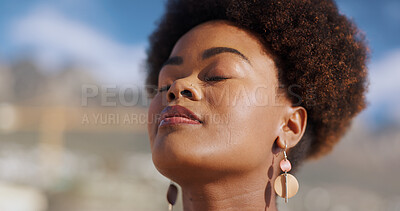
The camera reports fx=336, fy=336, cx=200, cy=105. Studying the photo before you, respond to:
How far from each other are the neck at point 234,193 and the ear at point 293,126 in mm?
229

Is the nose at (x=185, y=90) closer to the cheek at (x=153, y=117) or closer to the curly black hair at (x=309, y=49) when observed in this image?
the cheek at (x=153, y=117)

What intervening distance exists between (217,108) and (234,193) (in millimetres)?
438

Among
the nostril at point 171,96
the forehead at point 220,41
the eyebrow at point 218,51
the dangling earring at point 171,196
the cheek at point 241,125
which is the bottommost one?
the dangling earring at point 171,196

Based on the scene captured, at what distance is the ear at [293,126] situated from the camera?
1.83 metres

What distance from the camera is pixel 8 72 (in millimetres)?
17922

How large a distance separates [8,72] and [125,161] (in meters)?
11.8

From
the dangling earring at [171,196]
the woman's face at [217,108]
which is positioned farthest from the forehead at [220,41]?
the dangling earring at [171,196]

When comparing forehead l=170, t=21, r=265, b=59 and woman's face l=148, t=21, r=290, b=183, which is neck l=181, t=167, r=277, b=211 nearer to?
woman's face l=148, t=21, r=290, b=183

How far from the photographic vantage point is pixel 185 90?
5.54 ft

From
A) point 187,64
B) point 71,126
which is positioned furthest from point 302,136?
point 71,126

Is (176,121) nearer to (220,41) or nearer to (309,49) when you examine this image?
(220,41)

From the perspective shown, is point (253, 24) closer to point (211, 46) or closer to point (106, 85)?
point (211, 46)

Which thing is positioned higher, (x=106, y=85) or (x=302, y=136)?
(x=106, y=85)

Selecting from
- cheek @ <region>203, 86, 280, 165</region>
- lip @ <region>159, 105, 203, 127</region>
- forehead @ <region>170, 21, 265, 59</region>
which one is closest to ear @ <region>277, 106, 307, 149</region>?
cheek @ <region>203, 86, 280, 165</region>
